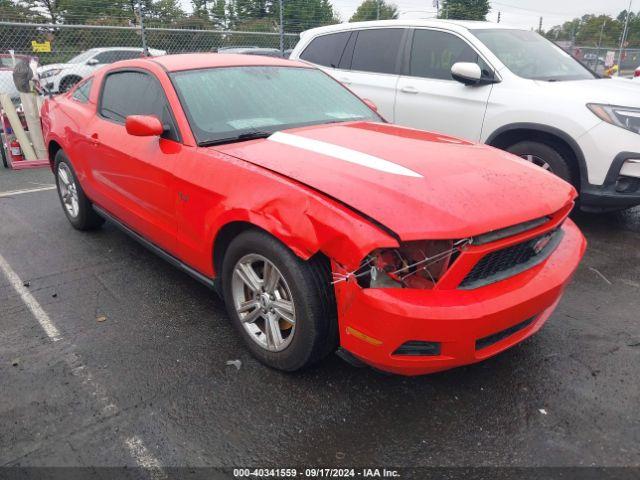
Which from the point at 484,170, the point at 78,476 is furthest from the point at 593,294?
the point at 78,476

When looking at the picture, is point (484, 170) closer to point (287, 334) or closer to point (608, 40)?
point (287, 334)

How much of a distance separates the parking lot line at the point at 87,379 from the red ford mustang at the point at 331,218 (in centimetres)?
76

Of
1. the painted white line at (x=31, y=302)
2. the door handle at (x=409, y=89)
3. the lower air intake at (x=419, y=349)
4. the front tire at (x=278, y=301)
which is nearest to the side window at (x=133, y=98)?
the front tire at (x=278, y=301)

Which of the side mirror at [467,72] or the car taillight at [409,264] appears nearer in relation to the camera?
the car taillight at [409,264]

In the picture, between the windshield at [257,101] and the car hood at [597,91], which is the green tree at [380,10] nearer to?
the car hood at [597,91]

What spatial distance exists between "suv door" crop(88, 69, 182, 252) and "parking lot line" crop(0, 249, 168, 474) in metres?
0.83

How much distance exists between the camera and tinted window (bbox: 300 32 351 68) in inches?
257

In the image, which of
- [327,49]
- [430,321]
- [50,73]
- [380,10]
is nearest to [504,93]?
[327,49]

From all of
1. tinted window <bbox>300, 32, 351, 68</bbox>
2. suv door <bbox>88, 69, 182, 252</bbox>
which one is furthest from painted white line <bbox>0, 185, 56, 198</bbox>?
tinted window <bbox>300, 32, 351, 68</bbox>

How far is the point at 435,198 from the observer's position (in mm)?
2320

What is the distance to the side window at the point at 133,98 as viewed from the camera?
3.35 metres

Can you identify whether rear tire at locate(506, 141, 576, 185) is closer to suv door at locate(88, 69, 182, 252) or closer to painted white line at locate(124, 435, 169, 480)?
suv door at locate(88, 69, 182, 252)

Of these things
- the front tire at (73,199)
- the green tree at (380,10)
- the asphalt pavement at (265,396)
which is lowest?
the asphalt pavement at (265,396)

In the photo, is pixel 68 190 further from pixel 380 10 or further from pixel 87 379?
pixel 380 10
